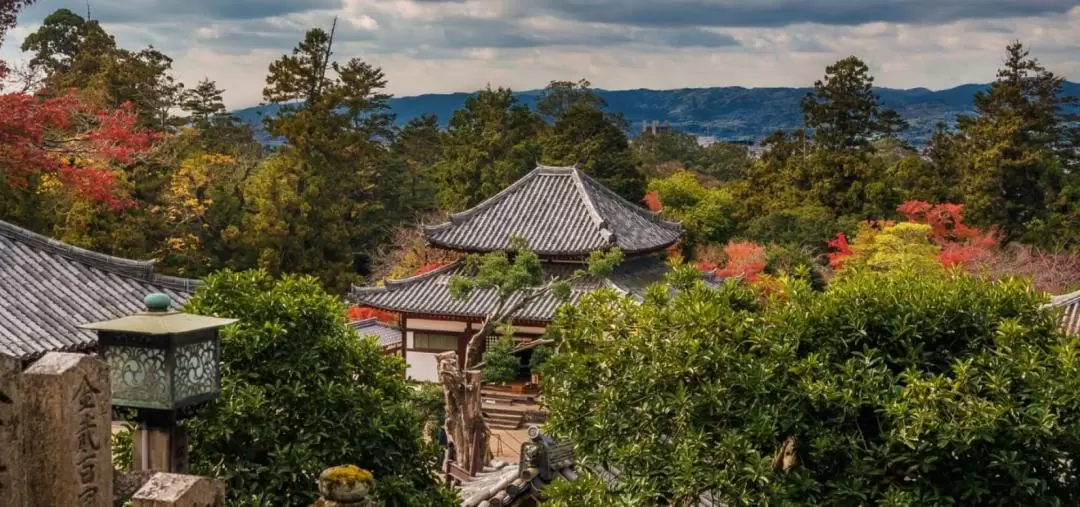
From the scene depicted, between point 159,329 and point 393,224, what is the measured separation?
39130 mm

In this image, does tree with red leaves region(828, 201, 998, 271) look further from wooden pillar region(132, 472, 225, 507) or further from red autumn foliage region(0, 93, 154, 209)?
wooden pillar region(132, 472, 225, 507)

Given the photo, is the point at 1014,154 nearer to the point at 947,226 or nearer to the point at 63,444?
the point at 947,226

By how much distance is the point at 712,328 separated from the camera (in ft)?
24.1

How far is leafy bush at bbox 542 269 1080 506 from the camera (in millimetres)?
6359

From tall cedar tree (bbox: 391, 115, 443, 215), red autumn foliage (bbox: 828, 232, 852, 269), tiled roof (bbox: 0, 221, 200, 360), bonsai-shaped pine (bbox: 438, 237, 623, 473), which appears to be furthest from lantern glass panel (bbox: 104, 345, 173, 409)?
tall cedar tree (bbox: 391, 115, 443, 215)

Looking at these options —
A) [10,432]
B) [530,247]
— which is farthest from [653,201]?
[10,432]

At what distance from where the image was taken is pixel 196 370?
225 inches

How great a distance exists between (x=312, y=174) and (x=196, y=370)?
31.4 meters

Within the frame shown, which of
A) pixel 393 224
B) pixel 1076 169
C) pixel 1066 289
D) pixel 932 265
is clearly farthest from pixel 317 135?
pixel 1076 169

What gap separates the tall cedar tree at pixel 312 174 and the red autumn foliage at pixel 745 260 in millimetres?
13277

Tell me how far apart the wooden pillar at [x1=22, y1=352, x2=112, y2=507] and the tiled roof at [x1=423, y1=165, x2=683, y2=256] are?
21.4 meters

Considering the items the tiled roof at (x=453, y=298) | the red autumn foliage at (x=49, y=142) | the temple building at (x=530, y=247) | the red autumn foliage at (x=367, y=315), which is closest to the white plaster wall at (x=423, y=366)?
the temple building at (x=530, y=247)

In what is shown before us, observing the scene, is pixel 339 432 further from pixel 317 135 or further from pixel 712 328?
pixel 317 135

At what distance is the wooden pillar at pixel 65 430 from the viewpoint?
3.74 metres
